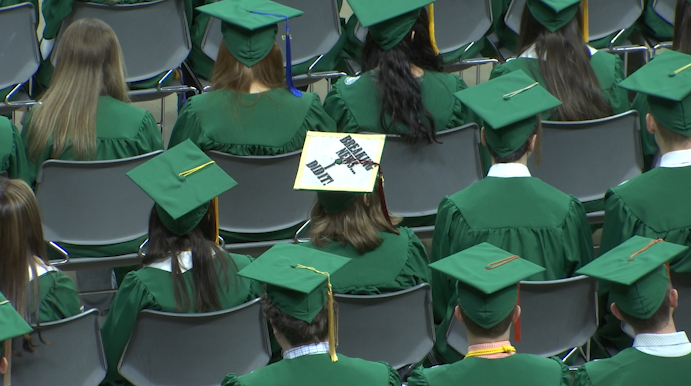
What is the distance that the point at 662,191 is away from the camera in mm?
3531

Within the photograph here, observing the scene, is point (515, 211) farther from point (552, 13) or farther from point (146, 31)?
point (146, 31)

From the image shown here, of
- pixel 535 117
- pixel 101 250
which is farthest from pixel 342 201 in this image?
pixel 101 250

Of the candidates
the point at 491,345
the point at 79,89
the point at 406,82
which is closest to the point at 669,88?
the point at 406,82

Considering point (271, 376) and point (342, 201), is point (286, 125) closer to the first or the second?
point (342, 201)

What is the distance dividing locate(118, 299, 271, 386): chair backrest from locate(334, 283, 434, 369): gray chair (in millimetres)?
285

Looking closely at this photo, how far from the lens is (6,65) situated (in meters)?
4.38

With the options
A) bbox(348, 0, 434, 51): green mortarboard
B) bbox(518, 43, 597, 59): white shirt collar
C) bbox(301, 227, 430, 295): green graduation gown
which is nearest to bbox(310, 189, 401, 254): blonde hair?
bbox(301, 227, 430, 295): green graduation gown

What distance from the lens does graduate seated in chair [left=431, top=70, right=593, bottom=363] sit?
3.50 m

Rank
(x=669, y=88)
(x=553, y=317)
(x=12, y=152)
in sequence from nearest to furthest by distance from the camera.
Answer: (x=553, y=317) → (x=669, y=88) → (x=12, y=152)

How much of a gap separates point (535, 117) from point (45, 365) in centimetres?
185

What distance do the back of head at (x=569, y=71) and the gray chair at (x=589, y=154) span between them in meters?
0.21

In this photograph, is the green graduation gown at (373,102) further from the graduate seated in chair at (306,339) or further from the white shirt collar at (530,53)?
the graduate seated in chair at (306,339)

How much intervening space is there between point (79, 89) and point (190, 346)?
139 cm

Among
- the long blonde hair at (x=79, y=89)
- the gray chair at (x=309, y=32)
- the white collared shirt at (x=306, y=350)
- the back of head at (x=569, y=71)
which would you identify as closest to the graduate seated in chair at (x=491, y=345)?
the white collared shirt at (x=306, y=350)
